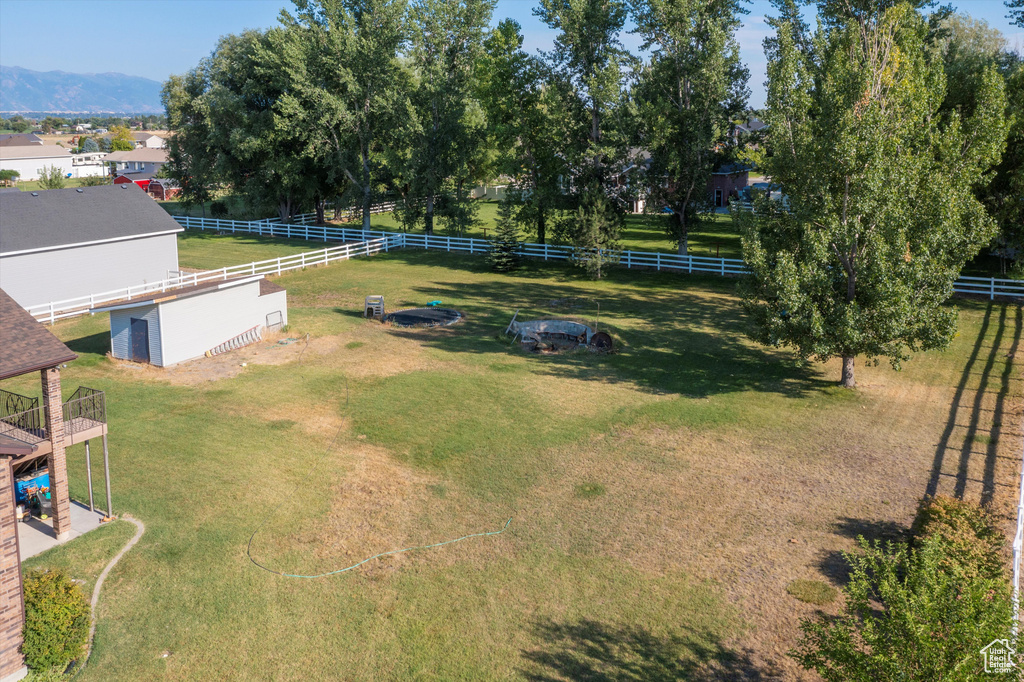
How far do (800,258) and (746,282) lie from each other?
1671 millimetres

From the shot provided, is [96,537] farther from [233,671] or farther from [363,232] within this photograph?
[363,232]

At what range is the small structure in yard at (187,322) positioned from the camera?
82.4ft

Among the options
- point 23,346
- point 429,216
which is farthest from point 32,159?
point 23,346

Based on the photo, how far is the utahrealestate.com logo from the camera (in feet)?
26.2

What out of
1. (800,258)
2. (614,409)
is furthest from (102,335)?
(800,258)

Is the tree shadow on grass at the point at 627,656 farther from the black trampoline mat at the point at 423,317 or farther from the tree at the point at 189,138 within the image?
the tree at the point at 189,138

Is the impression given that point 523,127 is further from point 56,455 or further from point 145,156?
point 145,156

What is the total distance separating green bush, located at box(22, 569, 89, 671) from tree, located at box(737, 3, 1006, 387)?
57.4ft

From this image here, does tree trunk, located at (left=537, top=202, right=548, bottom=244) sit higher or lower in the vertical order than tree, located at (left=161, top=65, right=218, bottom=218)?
lower

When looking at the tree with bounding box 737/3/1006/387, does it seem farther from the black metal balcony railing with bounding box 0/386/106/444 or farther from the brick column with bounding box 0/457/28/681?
the brick column with bounding box 0/457/28/681

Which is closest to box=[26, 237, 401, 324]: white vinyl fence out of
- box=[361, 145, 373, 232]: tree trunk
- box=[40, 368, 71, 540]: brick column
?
box=[361, 145, 373, 232]: tree trunk

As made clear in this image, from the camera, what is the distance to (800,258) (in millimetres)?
22719

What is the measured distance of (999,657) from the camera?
808cm

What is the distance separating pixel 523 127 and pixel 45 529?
3332cm
